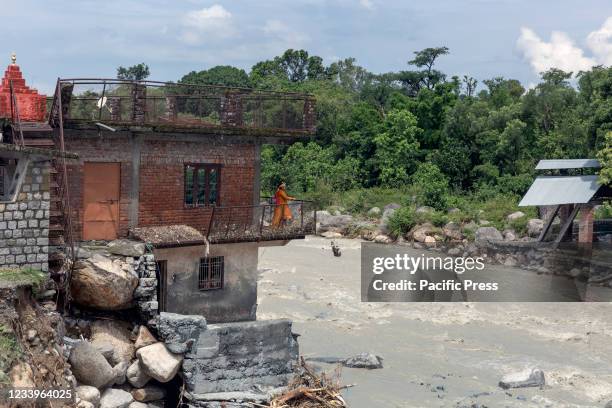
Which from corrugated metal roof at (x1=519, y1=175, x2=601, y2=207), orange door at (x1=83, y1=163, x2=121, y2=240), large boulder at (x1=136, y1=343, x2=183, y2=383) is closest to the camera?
large boulder at (x1=136, y1=343, x2=183, y2=383)

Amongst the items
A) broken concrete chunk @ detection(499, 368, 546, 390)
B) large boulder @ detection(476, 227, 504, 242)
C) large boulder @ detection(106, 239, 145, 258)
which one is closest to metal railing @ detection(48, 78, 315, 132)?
large boulder @ detection(106, 239, 145, 258)

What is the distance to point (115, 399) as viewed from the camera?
65.1ft

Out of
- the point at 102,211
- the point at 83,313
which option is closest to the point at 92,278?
the point at 83,313

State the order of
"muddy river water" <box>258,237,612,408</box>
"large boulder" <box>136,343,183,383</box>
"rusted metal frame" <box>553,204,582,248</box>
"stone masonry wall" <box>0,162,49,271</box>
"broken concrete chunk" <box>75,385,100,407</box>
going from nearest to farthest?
"broken concrete chunk" <box>75,385,100,407</box> → "stone masonry wall" <box>0,162,49,271</box> → "large boulder" <box>136,343,183,383</box> → "muddy river water" <box>258,237,612,408</box> → "rusted metal frame" <box>553,204,582,248</box>

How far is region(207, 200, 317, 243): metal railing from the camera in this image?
24.4 metres

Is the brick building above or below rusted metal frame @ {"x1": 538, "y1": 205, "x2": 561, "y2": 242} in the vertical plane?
above

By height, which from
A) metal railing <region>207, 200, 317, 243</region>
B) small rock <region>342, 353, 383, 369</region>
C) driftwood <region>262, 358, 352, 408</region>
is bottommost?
small rock <region>342, 353, 383, 369</region>

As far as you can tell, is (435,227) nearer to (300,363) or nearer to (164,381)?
(300,363)

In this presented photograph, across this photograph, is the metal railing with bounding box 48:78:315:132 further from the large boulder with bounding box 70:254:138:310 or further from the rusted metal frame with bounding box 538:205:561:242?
the rusted metal frame with bounding box 538:205:561:242

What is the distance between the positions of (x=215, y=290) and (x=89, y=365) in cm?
605

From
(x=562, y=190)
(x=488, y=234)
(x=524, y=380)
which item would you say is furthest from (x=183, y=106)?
(x=488, y=234)

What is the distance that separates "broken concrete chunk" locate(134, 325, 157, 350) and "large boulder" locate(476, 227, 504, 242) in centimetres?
3395

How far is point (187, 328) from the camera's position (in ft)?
70.3

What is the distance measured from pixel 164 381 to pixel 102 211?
5.22m
